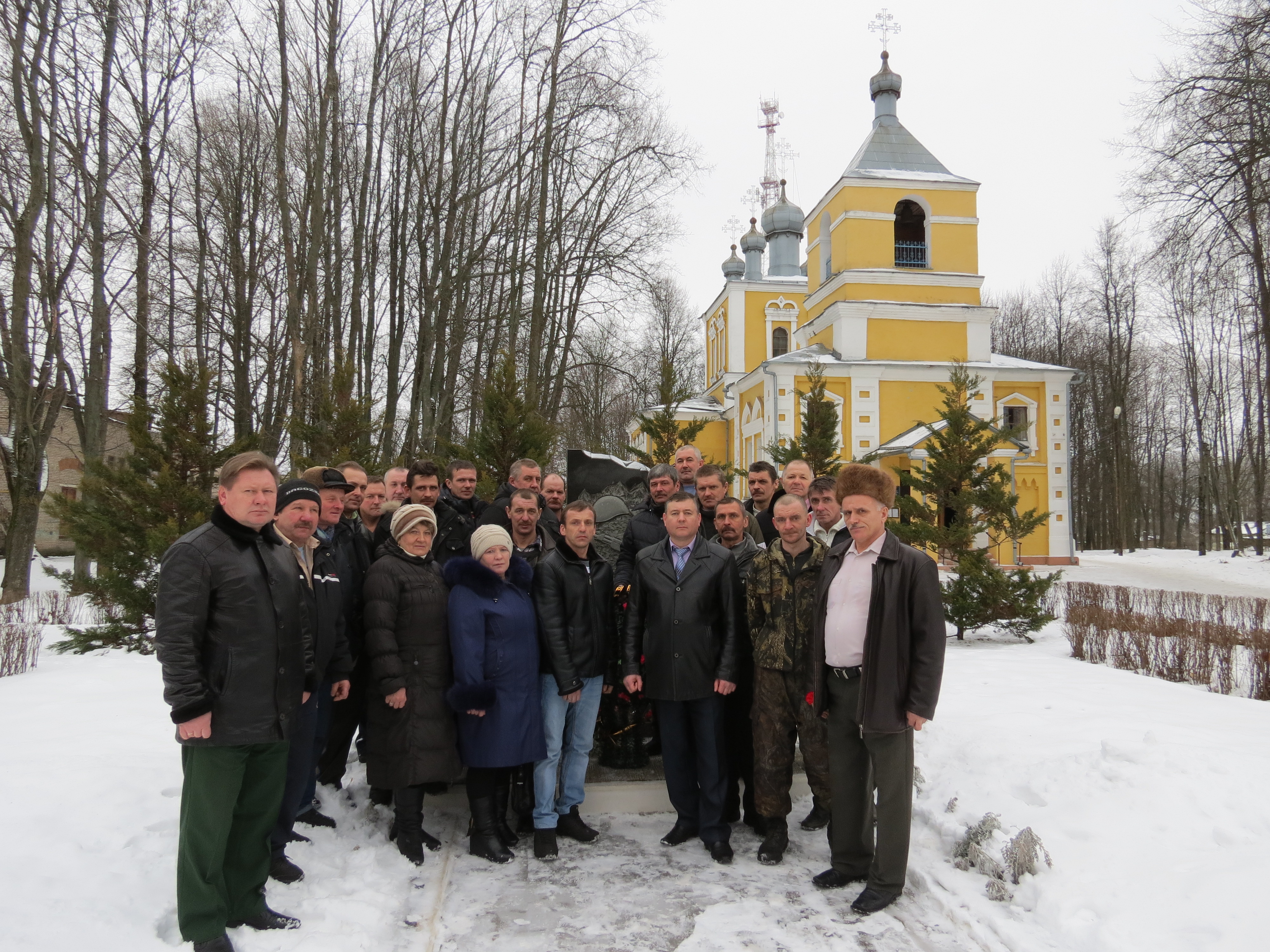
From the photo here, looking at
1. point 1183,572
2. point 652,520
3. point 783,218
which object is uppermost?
point 783,218

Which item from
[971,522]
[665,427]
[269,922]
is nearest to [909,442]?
[665,427]

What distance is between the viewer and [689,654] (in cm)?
460

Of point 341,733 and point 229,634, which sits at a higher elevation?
point 229,634

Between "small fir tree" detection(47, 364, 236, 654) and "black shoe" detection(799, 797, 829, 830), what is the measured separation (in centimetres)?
733

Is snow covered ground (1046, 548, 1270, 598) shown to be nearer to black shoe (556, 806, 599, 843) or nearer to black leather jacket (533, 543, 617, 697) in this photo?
black shoe (556, 806, 599, 843)

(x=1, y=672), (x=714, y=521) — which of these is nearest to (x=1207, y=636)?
(x=714, y=521)

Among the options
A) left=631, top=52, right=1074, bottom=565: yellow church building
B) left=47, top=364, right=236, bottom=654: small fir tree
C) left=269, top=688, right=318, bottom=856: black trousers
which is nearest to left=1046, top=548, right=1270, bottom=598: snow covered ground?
left=631, top=52, right=1074, bottom=565: yellow church building

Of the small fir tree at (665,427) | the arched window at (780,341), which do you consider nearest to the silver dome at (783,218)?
the arched window at (780,341)

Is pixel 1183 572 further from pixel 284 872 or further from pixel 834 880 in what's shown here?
pixel 284 872

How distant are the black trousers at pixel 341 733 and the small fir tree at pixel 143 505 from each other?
510 cm

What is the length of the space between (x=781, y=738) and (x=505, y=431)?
7.81 m

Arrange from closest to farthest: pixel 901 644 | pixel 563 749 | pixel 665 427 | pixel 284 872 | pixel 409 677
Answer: pixel 901 644 → pixel 284 872 → pixel 409 677 → pixel 563 749 → pixel 665 427

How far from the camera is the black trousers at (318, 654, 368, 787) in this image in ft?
16.3

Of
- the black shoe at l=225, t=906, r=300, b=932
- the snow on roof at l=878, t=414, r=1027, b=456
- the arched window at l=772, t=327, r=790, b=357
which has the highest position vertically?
the arched window at l=772, t=327, r=790, b=357
